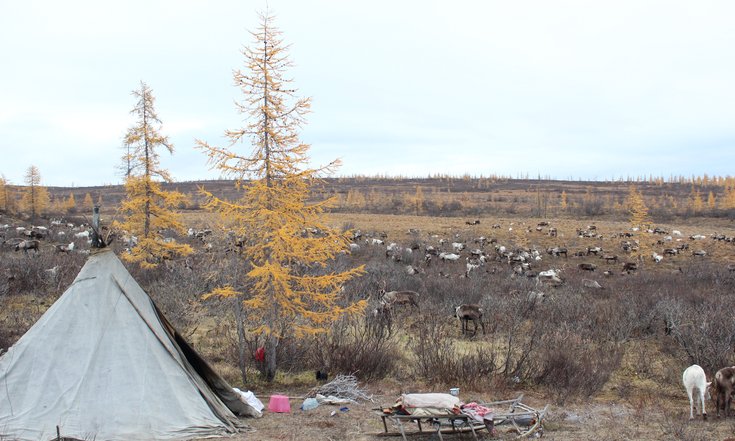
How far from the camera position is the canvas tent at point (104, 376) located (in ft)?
25.0

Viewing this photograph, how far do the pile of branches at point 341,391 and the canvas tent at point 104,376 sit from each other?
187cm

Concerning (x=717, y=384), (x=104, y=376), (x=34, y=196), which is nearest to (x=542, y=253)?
(x=717, y=384)

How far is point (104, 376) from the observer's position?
7988 millimetres

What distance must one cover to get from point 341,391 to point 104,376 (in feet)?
13.4

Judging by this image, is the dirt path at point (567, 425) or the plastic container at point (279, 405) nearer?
the dirt path at point (567, 425)

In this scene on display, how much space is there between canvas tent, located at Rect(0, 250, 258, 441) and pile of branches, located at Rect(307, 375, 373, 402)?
1.87 meters

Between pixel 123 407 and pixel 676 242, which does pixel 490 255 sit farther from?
pixel 123 407

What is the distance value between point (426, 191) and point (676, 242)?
290ft

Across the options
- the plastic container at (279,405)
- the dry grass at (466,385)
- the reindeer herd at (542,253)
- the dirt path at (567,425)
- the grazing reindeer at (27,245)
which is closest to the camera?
the dirt path at (567,425)

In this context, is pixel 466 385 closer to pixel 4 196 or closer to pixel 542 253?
pixel 542 253

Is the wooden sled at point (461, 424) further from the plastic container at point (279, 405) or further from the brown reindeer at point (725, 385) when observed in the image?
the brown reindeer at point (725, 385)

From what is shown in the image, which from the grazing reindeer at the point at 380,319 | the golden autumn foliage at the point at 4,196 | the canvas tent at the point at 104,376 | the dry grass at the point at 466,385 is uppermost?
the golden autumn foliage at the point at 4,196

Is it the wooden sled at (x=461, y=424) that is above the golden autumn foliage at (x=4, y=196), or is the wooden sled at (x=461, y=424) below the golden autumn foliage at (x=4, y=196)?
below

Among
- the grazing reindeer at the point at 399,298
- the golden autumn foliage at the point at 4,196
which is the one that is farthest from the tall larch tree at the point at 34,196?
the grazing reindeer at the point at 399,298
